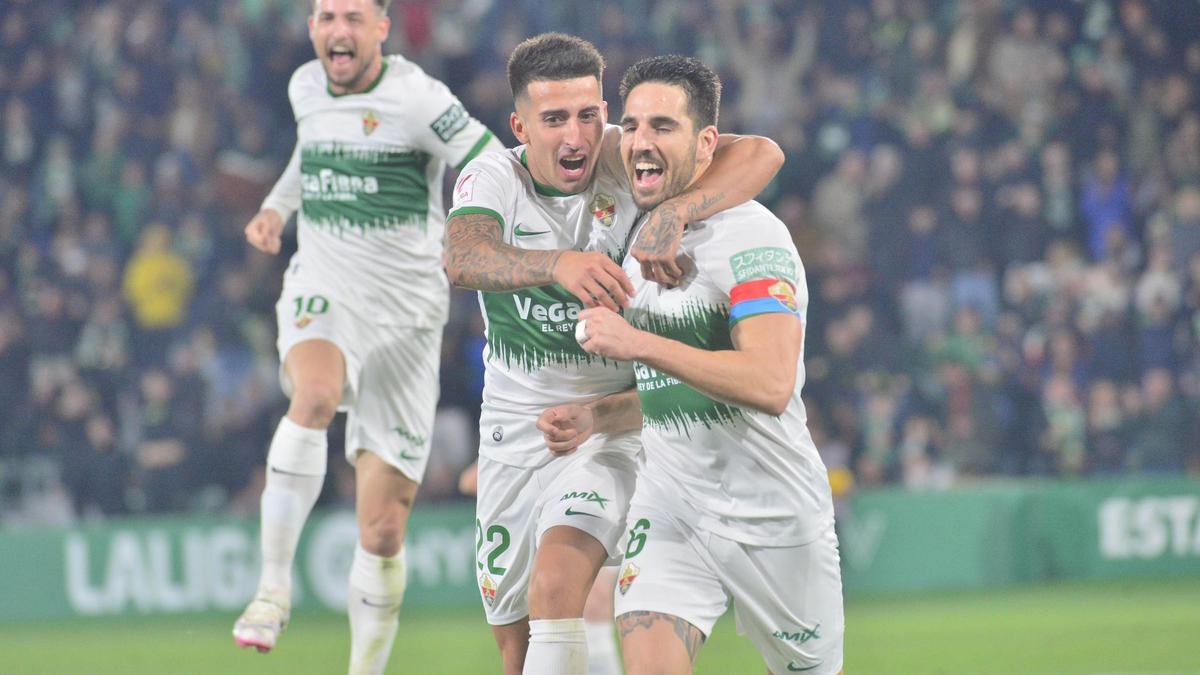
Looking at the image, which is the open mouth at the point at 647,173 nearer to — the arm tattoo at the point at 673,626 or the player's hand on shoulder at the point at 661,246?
the player's hand on shoulder at the point at 661,246

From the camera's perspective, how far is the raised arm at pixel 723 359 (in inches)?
181

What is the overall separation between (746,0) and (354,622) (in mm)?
11363

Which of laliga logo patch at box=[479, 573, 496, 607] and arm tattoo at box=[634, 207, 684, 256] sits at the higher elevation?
arm tattoo at box=[634, 207, 684, 256]

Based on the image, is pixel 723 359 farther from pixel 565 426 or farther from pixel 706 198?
pixel 565 426

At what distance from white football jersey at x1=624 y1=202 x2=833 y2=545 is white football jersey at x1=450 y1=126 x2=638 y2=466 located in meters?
0.74

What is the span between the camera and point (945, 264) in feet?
50.9

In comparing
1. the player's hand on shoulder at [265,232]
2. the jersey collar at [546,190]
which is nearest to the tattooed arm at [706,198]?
the jersey collar at [546,190]

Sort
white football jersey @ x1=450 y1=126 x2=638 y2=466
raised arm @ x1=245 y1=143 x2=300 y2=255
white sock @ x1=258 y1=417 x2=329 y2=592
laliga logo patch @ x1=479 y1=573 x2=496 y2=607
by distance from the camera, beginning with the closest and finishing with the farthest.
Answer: white football jersey @ x1=450 y1=126 x2=638 y2=466 < laliga logo patch @ x1=479 y1=573 x2=496 y2=607 < white sock @ x1=258 y1=417 x2=329 y2=592 < raised arm @ x1=245 y1=143 x2=300 y2=255

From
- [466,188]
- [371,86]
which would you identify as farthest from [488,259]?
[371,86]

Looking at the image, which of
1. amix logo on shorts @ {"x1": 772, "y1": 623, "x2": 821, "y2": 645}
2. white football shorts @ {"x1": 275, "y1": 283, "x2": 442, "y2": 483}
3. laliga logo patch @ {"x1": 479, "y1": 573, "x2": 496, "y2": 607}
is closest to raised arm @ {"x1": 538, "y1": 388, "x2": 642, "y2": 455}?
laliga logo patch @ {"x1": 479, "y1": 573, "x2": 496, "y2": 607}

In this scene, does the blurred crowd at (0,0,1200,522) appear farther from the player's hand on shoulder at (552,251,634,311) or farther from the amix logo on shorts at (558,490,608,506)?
the player's hand on shoulder at (552,251,634,311)

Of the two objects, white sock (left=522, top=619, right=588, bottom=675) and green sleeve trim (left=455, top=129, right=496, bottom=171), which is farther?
green sleeve trim (left=455, top=129, right=496, bottom=171)

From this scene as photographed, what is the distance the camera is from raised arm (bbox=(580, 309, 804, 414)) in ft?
→ 15.1

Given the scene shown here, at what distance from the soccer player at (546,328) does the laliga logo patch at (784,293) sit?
0.41 m
